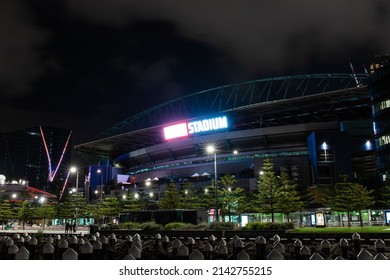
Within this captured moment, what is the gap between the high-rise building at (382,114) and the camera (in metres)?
64.6

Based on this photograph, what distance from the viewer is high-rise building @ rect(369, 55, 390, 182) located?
6462 cm

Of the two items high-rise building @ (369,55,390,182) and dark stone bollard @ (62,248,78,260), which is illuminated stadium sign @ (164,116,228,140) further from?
dark stone bollard @ (62,248,78,260)

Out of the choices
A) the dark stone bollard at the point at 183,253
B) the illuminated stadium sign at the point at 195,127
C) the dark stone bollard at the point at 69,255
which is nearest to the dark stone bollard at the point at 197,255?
the dark stone bollard at the point at 183,253

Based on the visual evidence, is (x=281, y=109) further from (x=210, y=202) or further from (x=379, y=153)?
(x=210, y=202)

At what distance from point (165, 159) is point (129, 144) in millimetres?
16186

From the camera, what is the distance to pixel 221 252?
30.2 ft

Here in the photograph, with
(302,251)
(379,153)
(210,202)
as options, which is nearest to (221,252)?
(302,251)

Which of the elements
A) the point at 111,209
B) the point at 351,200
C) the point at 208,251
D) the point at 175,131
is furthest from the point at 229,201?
the point at 208,251

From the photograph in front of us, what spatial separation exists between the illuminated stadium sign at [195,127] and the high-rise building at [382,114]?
2920 centimetres

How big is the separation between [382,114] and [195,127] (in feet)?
124

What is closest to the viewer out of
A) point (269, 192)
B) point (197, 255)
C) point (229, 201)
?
point (197, 255)

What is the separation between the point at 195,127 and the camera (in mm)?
84250

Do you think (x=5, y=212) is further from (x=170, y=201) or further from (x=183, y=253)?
(x=183, y=253)

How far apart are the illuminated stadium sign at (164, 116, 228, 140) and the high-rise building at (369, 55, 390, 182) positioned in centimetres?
2920
